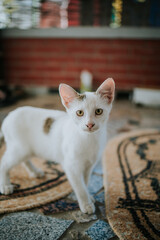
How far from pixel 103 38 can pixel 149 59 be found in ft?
2.87

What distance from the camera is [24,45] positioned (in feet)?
13.4

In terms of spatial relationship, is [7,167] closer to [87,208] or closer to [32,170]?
[32,170]

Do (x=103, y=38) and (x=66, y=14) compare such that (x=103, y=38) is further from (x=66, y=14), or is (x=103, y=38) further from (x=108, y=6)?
(x=66, y=14)

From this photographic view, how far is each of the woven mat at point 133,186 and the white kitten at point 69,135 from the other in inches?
6.6

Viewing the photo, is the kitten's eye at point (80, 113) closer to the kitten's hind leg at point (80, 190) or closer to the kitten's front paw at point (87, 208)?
the kitten's hind leg at point (80, 190)

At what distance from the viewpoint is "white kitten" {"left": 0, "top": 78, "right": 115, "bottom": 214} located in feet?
3.49

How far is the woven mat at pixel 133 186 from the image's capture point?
3.39ft

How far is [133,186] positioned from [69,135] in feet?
1.84

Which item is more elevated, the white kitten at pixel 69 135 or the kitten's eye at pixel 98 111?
the kitten's eye at pixel 98 111

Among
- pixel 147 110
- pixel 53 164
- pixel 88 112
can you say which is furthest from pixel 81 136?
pixel 147 110

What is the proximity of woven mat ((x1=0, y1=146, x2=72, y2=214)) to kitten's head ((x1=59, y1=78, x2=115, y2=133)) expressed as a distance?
50cm

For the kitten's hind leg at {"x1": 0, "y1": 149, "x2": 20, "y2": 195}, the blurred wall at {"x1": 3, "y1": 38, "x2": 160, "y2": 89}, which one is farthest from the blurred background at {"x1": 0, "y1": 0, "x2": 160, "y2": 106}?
the kitten's hind leg at {"x1": 0, "y1": 149, "x2": 20, "y2": 195}

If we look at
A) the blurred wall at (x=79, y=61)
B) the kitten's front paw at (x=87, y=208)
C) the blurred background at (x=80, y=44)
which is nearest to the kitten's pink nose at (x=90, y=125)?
the kitten's front paw at (x=87, y=208)

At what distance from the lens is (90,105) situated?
3.41ft
